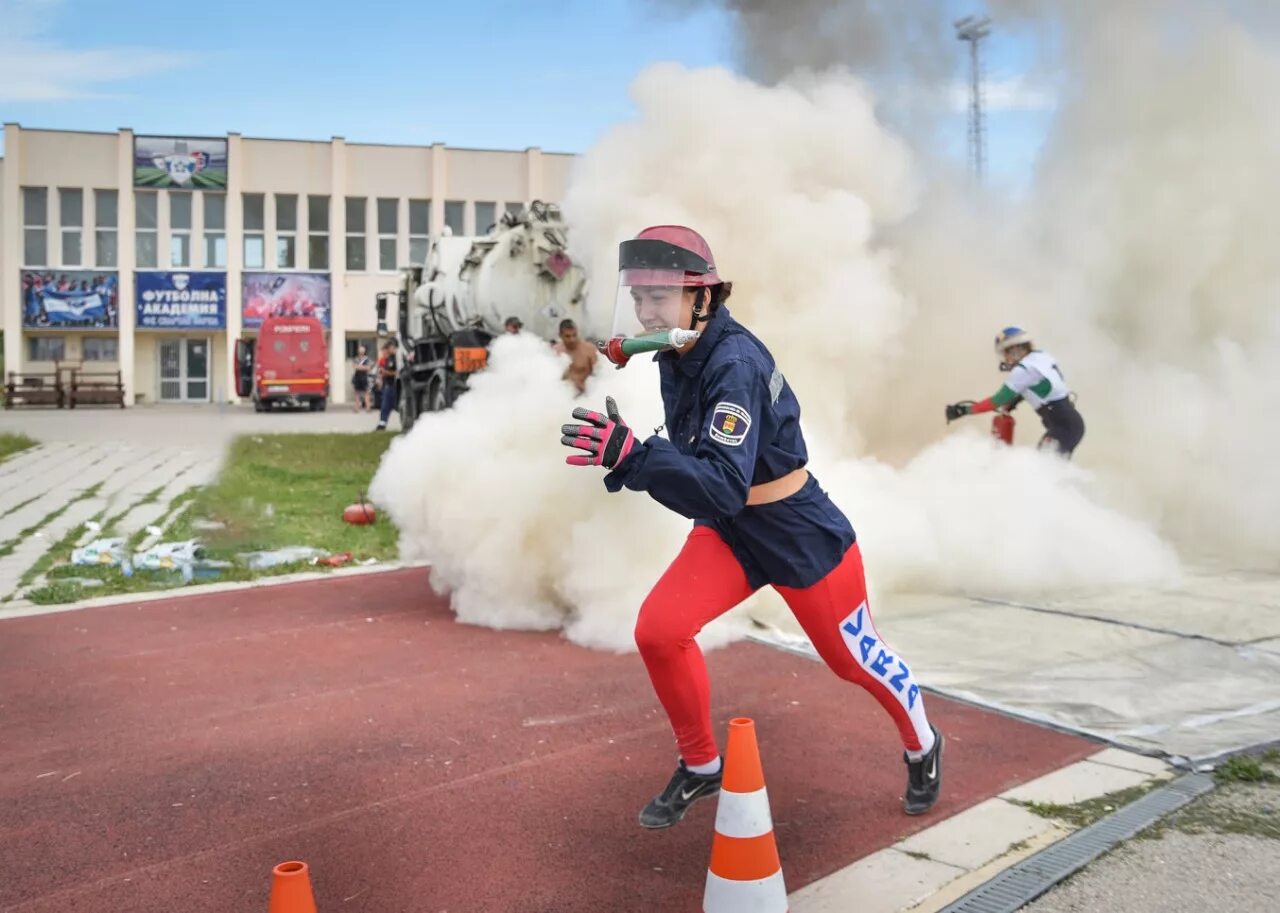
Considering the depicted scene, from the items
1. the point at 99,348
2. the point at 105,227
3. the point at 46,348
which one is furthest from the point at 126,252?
the point at 46,348

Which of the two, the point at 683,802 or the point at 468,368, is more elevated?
the point at 468,368

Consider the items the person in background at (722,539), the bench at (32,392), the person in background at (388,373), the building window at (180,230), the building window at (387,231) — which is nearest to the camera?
the person in background at (722,539)

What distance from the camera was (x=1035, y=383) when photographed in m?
8.75

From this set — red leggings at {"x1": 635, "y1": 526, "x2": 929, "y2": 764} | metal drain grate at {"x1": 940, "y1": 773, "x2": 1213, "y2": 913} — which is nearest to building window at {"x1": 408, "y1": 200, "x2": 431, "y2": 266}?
red leggings at {"x1": 635, "y1": 526, "x2": 929, "y2": 764}

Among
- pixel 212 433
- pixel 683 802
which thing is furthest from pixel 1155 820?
pixel 212 433

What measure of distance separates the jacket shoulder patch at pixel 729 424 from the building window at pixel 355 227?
36352 millimetres

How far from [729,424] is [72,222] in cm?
3861

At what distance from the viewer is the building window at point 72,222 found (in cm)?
3691

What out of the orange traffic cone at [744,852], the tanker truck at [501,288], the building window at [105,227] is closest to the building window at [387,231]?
the building window at [105,227]

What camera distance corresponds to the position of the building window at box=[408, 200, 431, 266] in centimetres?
3825

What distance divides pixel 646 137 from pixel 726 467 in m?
6.93

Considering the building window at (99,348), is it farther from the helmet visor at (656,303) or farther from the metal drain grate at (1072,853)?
the metal drain grate at (1072,853)

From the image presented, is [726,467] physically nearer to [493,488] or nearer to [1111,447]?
[493,488]

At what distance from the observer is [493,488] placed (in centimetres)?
661
